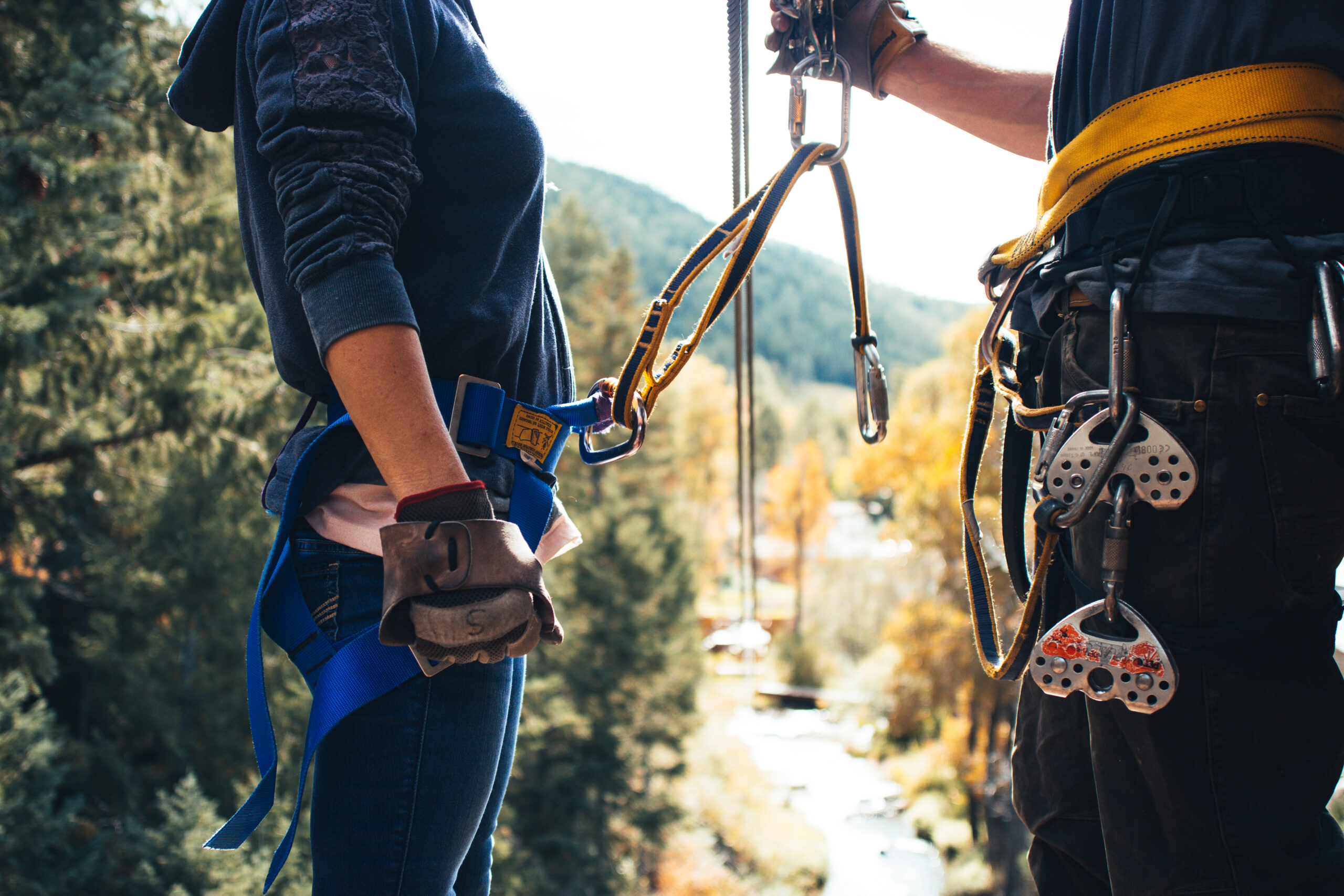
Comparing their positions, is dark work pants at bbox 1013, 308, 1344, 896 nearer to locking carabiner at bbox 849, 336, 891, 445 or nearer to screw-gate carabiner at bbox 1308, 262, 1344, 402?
screw-gate carabiner at bbox 1308, 262, 1344, 402

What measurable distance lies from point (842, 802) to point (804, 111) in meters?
23.8

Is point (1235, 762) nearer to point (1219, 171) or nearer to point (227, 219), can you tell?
point (1219, 171)

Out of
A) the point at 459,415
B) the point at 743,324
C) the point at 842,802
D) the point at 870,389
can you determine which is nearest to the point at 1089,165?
the point at 870,389

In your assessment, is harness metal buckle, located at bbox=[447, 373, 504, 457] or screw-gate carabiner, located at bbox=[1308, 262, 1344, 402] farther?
harness metal buckle, located at bbox=[447, 373, 504, 457]

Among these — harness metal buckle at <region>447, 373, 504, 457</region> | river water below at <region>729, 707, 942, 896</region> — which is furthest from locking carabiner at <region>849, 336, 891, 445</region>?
river water below at <region>729, 707, 942, 896</region>

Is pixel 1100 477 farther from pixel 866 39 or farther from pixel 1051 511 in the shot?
pixel 866 39

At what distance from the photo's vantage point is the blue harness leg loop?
1.06m

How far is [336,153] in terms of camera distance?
101cm

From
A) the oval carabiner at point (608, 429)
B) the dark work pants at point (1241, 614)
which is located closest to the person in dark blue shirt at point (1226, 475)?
the dark work pants at point (1241, 614)

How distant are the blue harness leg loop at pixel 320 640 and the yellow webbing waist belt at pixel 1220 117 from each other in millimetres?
904

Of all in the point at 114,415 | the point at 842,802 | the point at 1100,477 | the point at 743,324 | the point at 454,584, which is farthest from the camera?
the point at 842,802

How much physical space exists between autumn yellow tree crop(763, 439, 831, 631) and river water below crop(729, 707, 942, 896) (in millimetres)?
11376

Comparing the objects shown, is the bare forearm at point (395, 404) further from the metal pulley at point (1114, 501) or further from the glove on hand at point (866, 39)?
the glove on hand at point (866, 39)

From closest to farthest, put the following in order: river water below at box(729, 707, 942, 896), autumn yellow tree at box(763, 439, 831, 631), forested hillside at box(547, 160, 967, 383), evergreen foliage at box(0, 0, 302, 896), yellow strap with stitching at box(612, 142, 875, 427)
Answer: yellow strap with stitching at box(612, 142, 875, 427)
evergreen foliage at box(0, 0, 302, 896)
river water below at box(729, 707, 942, 896)
autumn yellow tree at box(763, 439, 831, 631)
forested hillside at box(547, 160, 967, 383)
